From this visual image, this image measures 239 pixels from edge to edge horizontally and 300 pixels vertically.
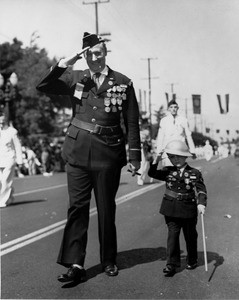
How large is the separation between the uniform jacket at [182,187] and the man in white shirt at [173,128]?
0.56 meters

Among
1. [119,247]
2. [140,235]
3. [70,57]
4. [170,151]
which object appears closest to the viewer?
[70,57]

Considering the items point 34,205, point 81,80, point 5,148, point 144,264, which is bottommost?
point 34,205

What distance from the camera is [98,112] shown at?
141 inches

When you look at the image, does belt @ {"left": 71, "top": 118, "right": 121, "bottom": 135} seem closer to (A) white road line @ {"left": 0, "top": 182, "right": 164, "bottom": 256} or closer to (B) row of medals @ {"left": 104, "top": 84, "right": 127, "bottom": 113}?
(B) row of medals @ {"left": 104, "top": 84, "right": 127, "bottom": 113}

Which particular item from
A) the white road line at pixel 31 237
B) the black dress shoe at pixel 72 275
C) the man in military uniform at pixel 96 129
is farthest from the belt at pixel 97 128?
the white road line at pixel 31 237

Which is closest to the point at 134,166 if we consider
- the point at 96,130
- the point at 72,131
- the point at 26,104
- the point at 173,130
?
the point at 96,130

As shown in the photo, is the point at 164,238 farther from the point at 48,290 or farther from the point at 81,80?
the point at 81,80

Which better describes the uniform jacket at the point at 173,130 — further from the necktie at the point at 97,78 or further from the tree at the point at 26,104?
the tree at the point at 26,104

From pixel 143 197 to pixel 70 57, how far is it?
7673 mm

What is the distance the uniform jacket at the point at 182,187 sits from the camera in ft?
12.0

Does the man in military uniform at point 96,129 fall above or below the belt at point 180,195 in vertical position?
above

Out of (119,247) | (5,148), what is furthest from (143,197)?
(5,148)

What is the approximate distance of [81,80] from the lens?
350 cm

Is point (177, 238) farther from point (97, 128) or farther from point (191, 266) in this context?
point (97, 128)
